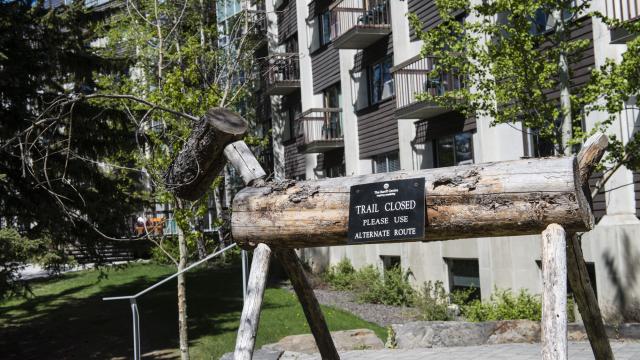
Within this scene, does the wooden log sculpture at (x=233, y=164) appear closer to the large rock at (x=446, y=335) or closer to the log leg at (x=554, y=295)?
the log leg at (x=554, y=295)

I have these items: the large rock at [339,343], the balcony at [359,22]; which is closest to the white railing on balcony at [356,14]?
the balcony at [359,22]

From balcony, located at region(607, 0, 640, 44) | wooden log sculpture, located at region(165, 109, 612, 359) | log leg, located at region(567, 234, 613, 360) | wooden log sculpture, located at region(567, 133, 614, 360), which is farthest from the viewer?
balcony, located at region(607, 0, 640, 44)

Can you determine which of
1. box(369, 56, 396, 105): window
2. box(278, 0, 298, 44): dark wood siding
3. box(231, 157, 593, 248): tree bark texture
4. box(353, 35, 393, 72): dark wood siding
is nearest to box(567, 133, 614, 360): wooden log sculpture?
box(231, 157, 593, 248): tree bark texture

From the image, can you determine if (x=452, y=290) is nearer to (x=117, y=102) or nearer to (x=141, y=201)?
(x=141, y=201)

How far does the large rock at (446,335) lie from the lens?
1145 cm

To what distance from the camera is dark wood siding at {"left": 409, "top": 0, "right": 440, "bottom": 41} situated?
19.4m

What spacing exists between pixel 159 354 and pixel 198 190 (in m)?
8.37

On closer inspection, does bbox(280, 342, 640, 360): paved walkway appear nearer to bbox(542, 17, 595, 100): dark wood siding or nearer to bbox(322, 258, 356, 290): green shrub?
bbox(542, 17, 595, 100): dark wood siding

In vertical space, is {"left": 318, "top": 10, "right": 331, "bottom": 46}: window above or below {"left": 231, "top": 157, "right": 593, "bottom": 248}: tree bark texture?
above

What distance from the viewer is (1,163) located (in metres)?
13.5

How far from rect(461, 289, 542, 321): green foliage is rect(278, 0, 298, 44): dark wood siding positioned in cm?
1725

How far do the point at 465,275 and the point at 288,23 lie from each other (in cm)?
1583

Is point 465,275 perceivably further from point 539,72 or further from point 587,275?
point 587,275

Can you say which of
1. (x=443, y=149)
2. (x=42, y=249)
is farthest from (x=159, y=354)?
(x=443, y=149)
